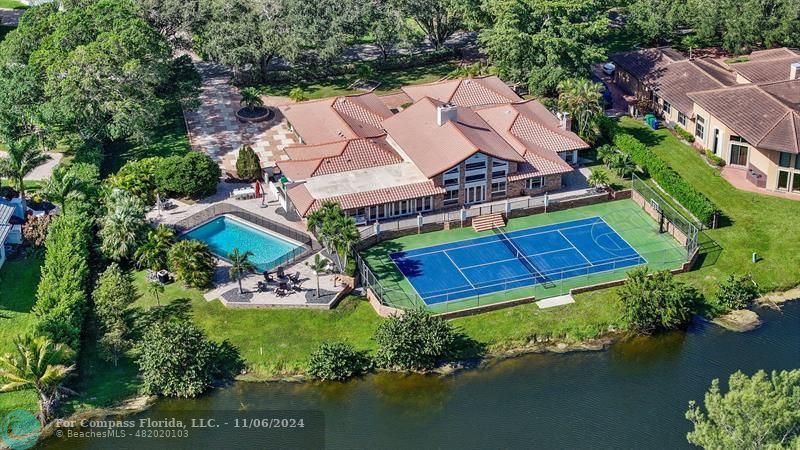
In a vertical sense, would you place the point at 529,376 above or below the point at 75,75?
below

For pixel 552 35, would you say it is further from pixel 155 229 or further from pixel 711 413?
pixel 711 413

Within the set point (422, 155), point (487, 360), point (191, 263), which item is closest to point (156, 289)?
point (191, 263)

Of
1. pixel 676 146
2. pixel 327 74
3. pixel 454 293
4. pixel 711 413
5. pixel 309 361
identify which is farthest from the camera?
pixel 327 74

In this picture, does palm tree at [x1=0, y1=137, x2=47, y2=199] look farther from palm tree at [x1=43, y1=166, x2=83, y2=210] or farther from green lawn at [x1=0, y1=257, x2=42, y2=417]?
green lawn at [x1=0, y1=257, x2=42, y2=417]

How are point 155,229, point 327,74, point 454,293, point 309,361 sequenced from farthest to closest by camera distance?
point 327,74, point 155,229, point 454,293, point 309,361

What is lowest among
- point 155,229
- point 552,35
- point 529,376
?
point 529,376

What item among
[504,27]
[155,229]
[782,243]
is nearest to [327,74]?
[504,27]

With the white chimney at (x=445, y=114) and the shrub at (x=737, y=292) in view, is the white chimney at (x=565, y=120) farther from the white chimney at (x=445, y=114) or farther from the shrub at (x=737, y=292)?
the shrub at (x=737, y=292)
